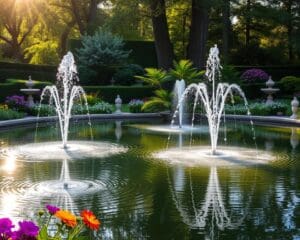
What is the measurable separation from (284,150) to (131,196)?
18.9 feet

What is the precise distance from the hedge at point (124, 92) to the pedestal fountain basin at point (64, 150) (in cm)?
1151

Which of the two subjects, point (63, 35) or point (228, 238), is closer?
point (228, 238)

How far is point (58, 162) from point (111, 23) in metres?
16.0

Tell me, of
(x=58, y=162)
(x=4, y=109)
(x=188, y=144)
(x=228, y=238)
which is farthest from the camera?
(x=4, y=109)

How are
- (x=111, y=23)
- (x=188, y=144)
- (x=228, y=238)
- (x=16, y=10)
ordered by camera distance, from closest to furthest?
(x=228, y=238), (x=188, y=144), (x=111, y=23), (x=16, y=10)

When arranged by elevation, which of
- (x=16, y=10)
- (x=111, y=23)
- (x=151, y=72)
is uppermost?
(x=16, y=10)

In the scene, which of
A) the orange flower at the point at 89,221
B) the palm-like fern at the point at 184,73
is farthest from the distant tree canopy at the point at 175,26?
the orange flower at the point at 89,221

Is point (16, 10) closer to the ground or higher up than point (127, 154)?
higher up

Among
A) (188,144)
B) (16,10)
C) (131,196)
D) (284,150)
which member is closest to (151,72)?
(188,144)

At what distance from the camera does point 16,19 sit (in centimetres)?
4278

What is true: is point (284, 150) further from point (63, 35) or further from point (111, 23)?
point (63, 35)

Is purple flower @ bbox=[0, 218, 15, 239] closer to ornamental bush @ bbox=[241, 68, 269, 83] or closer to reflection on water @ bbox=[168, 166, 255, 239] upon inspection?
reflection on water @ bbox=[168, 166, 255, 239]

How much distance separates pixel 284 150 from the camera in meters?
12.4

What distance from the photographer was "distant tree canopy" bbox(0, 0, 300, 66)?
26.3 meters
